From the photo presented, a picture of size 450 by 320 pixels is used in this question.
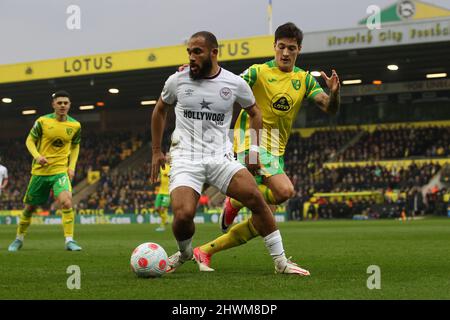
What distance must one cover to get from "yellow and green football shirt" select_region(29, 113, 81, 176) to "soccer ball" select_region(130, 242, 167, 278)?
513cm

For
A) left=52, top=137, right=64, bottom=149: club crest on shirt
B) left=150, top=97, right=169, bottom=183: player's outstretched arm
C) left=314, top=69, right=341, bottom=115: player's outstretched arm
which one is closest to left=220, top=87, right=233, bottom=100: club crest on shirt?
left=150, top=97, right=169, bottom=183: player's outstretched arm

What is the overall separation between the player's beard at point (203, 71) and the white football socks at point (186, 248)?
1545 millimetres

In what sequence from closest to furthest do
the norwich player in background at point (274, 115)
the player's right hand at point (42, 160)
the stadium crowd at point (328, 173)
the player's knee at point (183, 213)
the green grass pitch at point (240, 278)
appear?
the green grass pitch at point (240, 278)
the player's knee at point (183, 213)
the norwich player in background at point (274, 115)
the player's right hand at point (42, 160)
the stadium crowd at point (328, 173)

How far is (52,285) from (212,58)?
241 cm

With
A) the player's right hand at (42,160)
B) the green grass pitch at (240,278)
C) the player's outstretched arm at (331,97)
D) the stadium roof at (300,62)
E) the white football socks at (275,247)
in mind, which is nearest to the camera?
the green grass pitch at (240,278)

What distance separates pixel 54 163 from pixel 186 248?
508 centimetres

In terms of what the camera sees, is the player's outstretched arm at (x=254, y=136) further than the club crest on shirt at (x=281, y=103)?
No

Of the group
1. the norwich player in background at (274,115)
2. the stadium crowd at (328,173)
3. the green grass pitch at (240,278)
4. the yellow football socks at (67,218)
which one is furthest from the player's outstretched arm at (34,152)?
the stadium crowd at (328,173)

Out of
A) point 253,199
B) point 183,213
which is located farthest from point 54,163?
point 253,199

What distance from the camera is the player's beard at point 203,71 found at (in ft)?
22.2

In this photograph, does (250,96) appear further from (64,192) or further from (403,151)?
(403,151)

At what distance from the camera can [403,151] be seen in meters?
36.1

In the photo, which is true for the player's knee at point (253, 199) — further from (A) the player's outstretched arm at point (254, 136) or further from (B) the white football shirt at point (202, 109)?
(B) the white football shirt at point (202, 109)
